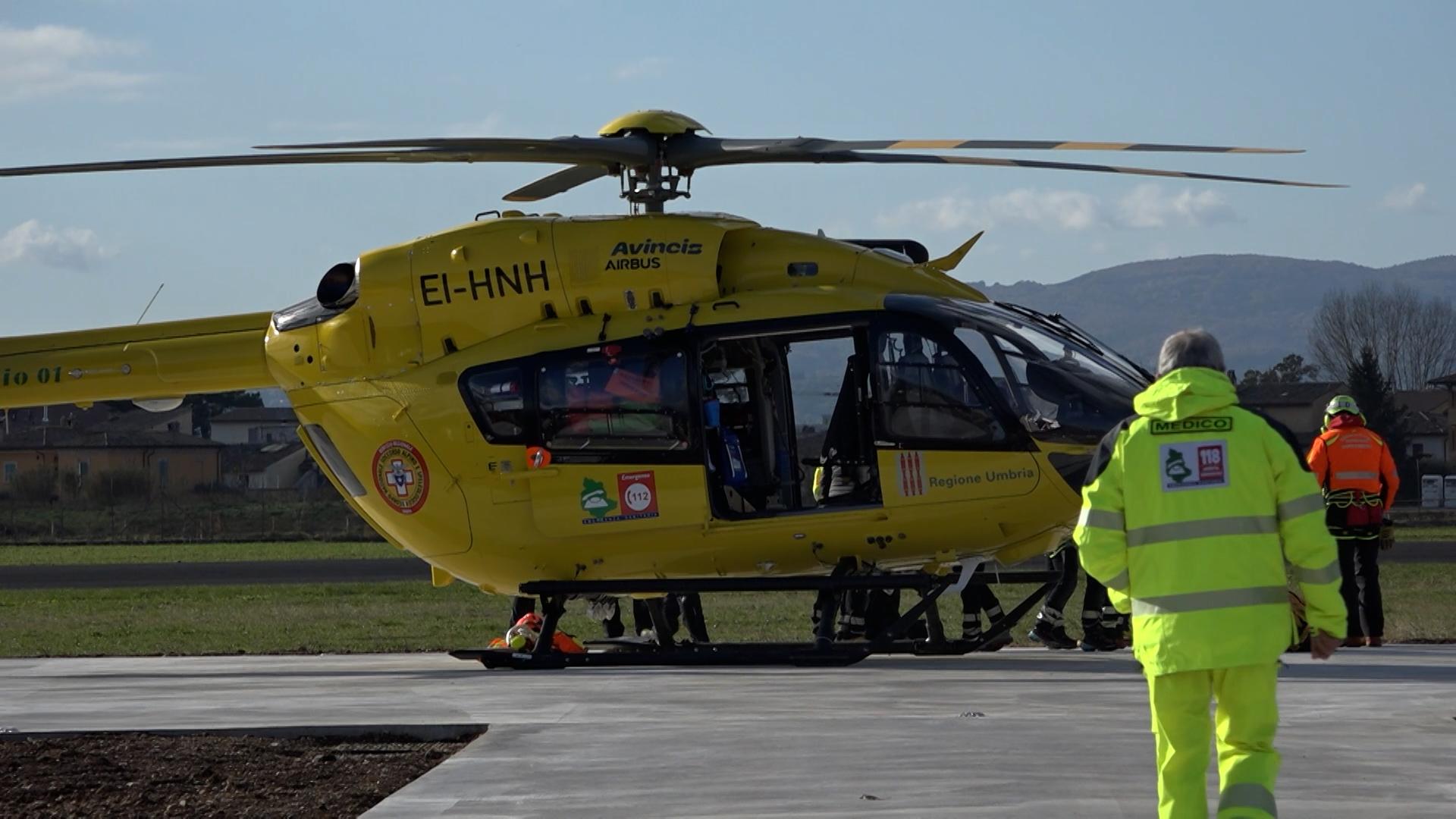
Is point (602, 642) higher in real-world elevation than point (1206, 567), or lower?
lower

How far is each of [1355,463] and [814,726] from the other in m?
6.43

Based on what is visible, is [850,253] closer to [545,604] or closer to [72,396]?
[545,604]

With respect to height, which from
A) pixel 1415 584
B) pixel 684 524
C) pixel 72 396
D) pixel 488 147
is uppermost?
pixel 488 147

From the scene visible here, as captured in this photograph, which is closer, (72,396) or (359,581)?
(72,396)

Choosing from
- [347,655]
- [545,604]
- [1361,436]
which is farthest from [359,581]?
[1361,436]

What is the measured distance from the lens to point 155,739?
9.58 meters

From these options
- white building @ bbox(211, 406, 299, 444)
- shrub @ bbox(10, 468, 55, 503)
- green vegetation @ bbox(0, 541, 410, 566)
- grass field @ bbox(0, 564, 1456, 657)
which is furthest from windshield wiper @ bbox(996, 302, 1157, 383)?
white building @ bbox(211, 406, 299, 444)

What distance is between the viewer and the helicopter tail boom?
14000 mm

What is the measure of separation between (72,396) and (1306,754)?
10.4 metres

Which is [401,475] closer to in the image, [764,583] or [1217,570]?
[764,583]

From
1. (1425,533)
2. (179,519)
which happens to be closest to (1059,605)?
(1425,533)

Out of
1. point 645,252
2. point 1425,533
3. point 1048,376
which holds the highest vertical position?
point 645,252

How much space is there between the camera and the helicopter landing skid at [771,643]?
11633 millimetres

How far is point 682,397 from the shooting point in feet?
39.9
